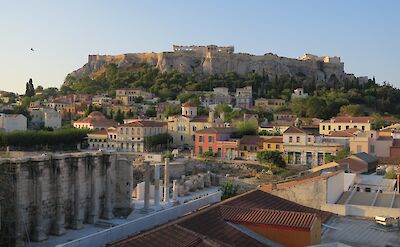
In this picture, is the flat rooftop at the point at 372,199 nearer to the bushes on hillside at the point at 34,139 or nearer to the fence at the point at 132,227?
the fence at the point at 132,227

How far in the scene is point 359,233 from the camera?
1695 centimetres

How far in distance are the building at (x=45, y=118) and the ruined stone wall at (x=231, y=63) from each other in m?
46.6

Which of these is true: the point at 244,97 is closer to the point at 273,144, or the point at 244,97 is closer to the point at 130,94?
the point at 130,94

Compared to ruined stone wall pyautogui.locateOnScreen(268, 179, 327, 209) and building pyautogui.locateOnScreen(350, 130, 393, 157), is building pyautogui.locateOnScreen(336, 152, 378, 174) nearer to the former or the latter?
building pyautogui.locateOnScreen(350, 130, 393, 157)

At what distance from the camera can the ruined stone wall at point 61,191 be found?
23.8 meters

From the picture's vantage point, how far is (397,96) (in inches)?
3949

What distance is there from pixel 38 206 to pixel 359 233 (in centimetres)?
1452

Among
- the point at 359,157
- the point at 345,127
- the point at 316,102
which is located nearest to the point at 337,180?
the point at 359,157

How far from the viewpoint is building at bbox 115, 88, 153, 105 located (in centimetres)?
10700

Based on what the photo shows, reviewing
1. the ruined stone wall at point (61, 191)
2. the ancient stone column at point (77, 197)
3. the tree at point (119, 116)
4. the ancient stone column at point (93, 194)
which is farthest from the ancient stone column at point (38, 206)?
the tree at point (119, 116)

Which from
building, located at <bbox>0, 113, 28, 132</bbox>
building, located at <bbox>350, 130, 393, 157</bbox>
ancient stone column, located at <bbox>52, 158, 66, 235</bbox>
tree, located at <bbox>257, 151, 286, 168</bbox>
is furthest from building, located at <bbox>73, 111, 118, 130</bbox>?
ancient stone column, located at <bbox>52, 158, 66, 235</bbox>

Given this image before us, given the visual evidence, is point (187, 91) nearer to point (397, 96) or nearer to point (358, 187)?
point (397, 96)

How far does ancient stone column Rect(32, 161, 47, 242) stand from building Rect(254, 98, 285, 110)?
75.1 meters

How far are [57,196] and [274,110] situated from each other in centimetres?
7117
